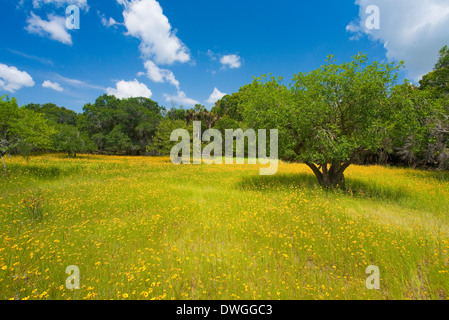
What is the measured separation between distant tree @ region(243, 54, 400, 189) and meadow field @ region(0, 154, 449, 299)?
122 inches

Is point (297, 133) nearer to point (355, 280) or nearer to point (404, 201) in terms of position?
point (404, 201)

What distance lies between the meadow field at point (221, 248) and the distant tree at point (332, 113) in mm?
3091

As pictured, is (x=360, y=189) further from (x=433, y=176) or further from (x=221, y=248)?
(x=433, y=176)

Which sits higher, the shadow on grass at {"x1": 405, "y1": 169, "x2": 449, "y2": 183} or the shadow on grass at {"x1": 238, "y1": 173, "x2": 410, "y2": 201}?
the shadow on grass at {"x1": 405, "y1": 169, "x2": 449, "y2": 183}

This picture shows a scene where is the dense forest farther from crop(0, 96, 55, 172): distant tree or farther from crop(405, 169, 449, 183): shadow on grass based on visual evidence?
crop(405, 169, 449, 183): shadow on grass

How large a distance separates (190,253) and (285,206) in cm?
478

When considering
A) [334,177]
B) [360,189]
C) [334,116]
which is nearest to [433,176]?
[360,189]

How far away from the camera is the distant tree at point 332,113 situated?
9.45 meters

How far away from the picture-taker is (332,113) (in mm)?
10836

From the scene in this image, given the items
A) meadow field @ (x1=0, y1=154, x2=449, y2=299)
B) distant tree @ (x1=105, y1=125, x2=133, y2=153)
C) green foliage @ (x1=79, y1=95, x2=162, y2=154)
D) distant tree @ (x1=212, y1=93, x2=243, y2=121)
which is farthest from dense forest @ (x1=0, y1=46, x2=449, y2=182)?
distant tree @ (x1=212, y1=93, x2=243, y2=121)

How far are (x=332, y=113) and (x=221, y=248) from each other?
34.9ft

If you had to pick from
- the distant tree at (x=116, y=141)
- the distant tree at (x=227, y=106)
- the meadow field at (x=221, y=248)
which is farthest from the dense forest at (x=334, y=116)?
the distant tree at (x=227, y=106)

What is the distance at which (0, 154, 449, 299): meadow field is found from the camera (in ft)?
11.2

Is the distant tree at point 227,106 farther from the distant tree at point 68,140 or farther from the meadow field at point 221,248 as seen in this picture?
the meadow field at point 221,248
